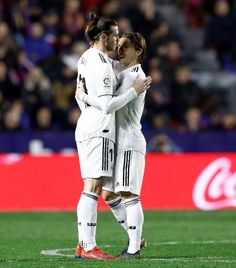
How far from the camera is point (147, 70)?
2138 centimetres

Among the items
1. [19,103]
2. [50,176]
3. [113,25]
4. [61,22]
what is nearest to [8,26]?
[61,22]

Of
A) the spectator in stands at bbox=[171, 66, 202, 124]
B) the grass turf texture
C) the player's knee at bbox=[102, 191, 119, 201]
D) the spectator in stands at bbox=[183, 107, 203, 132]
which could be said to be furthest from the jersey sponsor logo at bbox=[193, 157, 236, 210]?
the player's knee at bbox=[102, 191, 119, 201]

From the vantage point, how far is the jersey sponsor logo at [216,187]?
1748cm

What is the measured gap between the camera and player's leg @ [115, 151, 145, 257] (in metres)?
10.1

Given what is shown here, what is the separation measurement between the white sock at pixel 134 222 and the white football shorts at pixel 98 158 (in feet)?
1.17

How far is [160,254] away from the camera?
10789mm

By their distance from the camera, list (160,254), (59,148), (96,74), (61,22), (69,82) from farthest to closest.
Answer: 1. (61,22)
2. (69,82)
3. (59,148)
4. (160,254)
5. (96,74)

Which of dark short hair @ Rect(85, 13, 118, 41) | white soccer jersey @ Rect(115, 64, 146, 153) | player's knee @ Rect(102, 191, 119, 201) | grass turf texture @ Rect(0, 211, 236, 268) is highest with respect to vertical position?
dark short hair @ Rect(85, 13, 118, 41)

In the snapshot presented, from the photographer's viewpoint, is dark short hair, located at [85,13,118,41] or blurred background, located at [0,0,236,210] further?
blurred background, located at [0,0,236,210]

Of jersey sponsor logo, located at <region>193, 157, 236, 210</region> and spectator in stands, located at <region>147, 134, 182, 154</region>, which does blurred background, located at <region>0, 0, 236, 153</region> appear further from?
jersey sponsor logo, located at <region>193, 157, 236, 210</region>

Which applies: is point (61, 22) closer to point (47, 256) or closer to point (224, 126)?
point (224, 126)


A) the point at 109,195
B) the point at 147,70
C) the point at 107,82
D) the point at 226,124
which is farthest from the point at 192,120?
the point at 107,82

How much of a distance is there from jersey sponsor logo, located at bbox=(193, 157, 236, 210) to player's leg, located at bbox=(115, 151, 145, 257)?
740 centimetres

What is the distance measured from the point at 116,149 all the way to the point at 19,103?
9156mm
